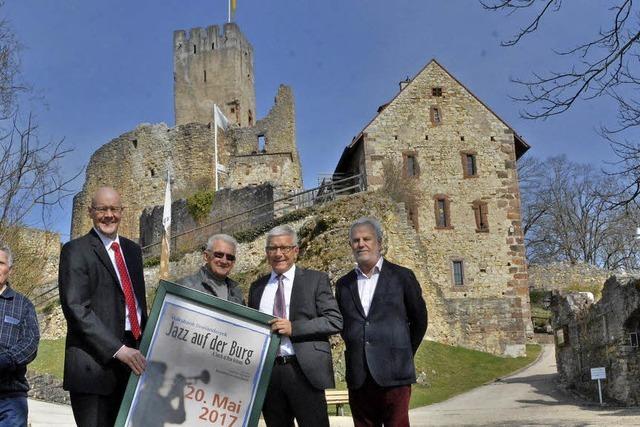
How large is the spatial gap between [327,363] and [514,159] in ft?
84.9

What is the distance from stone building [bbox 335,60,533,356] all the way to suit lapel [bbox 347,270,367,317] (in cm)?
2174

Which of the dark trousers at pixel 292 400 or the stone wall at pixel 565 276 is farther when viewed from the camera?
the stone wall at pixel 565 276

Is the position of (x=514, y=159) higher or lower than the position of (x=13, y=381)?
higher

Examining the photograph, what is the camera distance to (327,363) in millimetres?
4777

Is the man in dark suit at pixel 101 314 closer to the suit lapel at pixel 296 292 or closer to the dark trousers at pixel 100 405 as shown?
the dark trousers at pixel 100 405

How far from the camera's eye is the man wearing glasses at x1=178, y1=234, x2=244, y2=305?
4891 mm

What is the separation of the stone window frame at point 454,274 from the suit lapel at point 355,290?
22.9 meters

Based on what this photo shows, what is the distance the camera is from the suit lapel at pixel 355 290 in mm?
5016

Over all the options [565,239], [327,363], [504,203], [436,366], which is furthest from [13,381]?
[565,239]

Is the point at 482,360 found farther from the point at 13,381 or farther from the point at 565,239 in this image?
the point at 565,239

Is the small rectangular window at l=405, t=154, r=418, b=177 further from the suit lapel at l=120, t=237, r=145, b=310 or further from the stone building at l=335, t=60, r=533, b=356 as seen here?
the suit lapel at l=120, t=237, r=145, b=310

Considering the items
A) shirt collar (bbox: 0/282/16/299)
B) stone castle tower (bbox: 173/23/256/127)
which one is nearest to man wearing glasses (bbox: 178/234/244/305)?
shirt collar (bbox: 0/282/16/299)

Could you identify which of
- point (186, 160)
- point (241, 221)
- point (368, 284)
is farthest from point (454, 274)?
point (368, 284)

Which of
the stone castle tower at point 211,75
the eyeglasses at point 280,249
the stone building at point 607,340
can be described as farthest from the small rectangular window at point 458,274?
the eyeglasses at point 280,249
